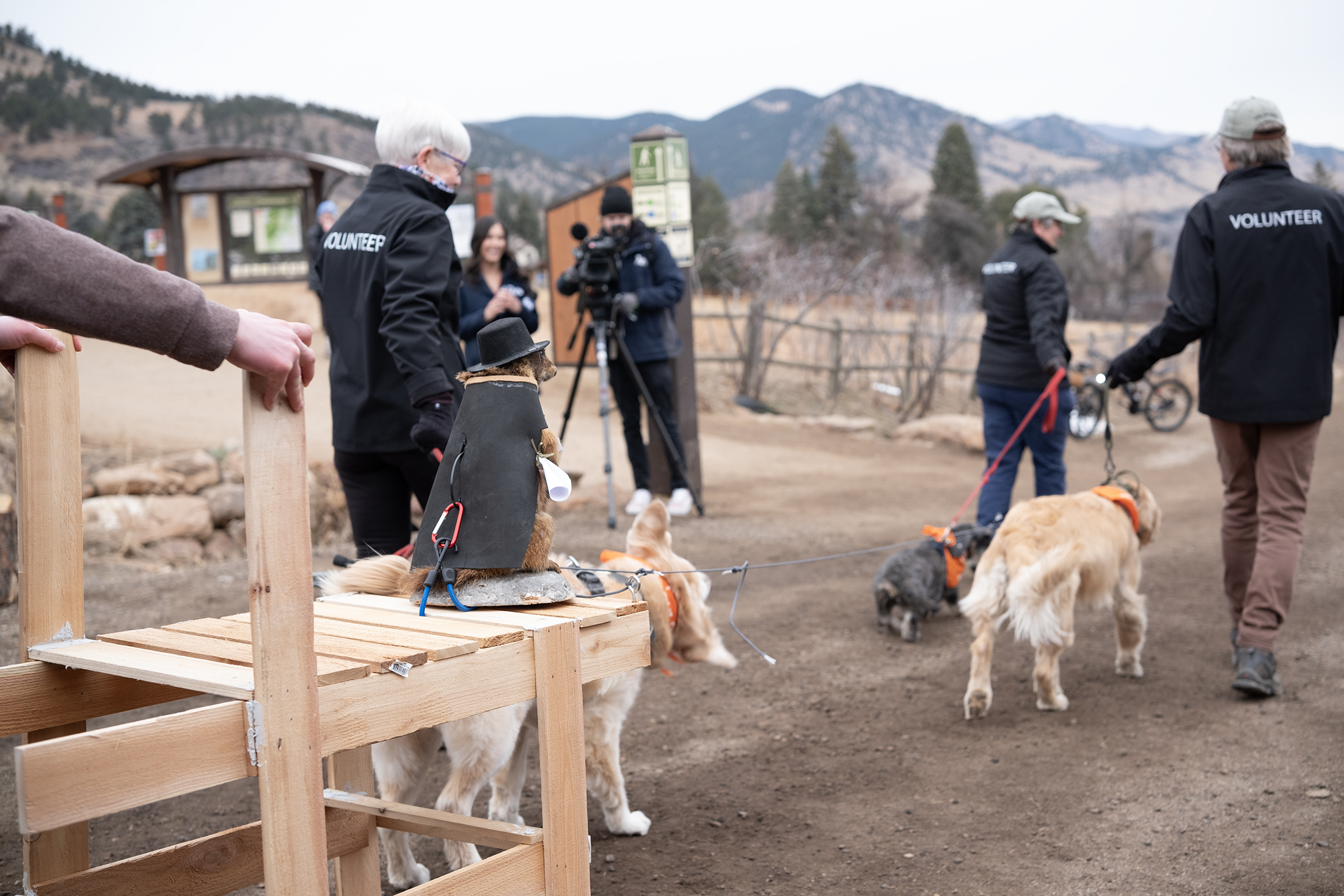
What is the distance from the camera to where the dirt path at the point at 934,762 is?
2762 mm

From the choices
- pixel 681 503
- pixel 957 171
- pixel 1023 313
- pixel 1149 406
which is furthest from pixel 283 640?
pixel 957 171

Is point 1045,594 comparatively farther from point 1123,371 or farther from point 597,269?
point 597,269

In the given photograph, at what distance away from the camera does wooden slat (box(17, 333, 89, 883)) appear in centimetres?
189

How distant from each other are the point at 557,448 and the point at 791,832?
5.37 ft

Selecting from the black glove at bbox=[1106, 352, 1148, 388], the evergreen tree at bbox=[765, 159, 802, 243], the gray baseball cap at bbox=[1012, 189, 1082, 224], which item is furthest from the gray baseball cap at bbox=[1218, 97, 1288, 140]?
the evergreen tree at bbox=[765, 159, 802, 243]

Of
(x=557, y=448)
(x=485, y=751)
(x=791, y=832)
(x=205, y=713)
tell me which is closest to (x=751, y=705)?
(x=791, y=832)

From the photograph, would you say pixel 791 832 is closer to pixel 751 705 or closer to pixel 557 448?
pixel 751 705

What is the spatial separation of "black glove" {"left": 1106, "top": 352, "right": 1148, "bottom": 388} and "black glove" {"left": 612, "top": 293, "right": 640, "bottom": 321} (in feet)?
11.2

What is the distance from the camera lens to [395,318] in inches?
117

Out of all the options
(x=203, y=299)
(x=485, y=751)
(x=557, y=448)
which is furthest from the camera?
(x=485, y=751)

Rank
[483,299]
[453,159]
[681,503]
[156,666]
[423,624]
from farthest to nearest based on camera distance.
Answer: [681,503], [483,299], [453,159], [423,624], [156,666]

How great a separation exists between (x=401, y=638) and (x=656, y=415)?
554 cm

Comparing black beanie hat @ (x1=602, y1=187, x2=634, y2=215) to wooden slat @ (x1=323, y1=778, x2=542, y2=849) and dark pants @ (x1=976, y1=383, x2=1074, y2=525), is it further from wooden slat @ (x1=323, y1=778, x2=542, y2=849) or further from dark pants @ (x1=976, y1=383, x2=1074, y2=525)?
wooden slat @ (x1=323, y1=778, x2=542, y2=849)

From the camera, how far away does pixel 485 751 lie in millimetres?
2592
